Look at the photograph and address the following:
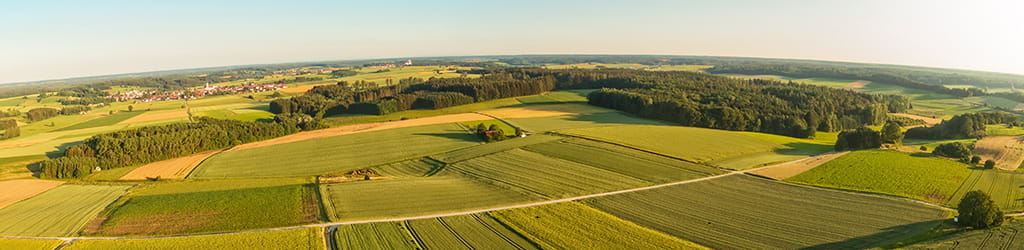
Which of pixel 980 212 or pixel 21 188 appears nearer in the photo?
pixel 980 212

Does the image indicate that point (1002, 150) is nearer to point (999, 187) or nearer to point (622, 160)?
point (999, 187)

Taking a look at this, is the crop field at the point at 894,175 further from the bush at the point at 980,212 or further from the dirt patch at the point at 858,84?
the dirt patch at the point at 858,84

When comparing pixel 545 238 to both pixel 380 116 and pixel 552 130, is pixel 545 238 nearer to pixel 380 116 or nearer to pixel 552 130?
pixel 552 130

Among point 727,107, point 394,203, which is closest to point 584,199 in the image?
point 394,203

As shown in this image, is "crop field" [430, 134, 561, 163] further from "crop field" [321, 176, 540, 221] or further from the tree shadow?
the tree shadow

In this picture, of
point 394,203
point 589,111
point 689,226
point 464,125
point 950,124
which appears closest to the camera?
point 689,226

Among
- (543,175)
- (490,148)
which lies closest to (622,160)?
(543,175)

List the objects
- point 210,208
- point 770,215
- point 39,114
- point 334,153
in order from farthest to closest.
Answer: point 39,114, point 334,153, point 210,208, point 770,215
